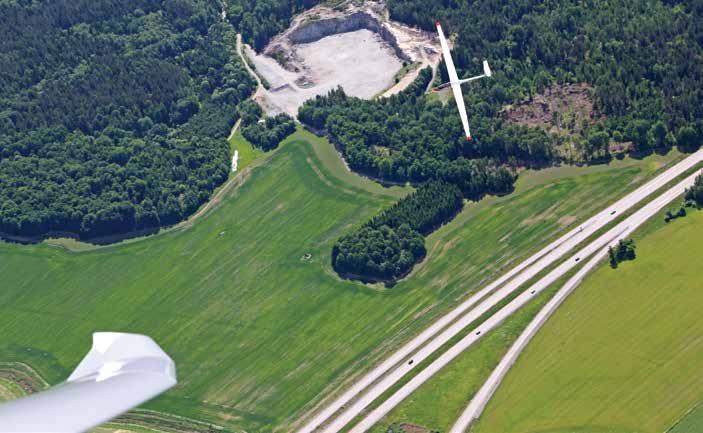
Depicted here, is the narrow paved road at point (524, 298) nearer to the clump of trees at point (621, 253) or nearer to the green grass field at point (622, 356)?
the clump of trees at point (621, 253)

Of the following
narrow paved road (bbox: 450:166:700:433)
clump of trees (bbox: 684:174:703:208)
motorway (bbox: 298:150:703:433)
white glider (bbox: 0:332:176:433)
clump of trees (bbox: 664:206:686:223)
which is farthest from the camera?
clump of trees (bbox: 684:174:703:208)

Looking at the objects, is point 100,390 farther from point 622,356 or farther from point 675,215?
point 675,215

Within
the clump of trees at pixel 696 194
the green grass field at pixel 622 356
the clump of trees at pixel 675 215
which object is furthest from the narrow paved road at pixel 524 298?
the green grass field at pixel 622 356

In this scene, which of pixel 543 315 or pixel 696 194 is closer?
pixel 543 315

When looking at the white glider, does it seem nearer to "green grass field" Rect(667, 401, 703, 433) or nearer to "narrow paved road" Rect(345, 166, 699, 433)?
"green grass field" Rect(667, 401, 703, 433)

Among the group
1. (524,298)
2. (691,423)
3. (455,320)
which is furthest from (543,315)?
(691,423)

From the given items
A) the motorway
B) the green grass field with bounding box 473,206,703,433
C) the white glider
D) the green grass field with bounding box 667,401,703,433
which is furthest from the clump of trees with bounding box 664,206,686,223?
the white glider
